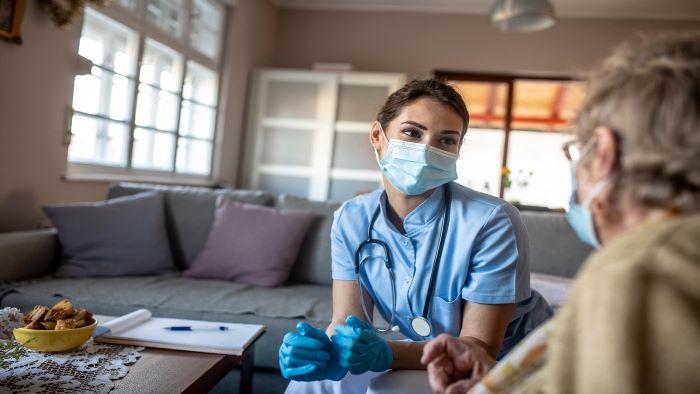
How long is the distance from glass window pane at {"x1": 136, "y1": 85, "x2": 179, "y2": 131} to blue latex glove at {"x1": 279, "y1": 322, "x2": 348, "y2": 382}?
Answer: 3180 millimetres

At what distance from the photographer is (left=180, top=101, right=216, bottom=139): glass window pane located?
466 centimetres

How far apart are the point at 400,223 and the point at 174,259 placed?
1618 mm

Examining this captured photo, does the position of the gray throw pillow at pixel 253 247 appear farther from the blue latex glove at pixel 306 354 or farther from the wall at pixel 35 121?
the blue latex glove at pixel 306 354

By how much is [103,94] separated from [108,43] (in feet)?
1.10

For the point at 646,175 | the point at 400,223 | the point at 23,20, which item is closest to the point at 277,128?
the point at 23,20

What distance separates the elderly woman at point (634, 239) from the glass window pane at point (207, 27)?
4403mm

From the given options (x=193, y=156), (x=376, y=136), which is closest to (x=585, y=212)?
(x=376, y=136)

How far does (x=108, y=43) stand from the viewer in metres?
3.55

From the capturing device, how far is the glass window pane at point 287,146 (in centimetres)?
541

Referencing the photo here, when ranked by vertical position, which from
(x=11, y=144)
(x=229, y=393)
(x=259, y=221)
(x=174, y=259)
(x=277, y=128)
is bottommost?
(x=229, y=393)

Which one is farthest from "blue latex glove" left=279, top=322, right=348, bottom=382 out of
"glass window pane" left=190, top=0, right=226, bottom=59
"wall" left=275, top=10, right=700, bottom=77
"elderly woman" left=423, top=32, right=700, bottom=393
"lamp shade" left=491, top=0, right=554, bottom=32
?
"wall" left=275, top=10, right=700, bottom=77

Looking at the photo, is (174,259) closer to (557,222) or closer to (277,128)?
(557,222)

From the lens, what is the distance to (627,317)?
0.46 metres

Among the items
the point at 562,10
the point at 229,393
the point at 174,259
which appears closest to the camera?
the point at 229,393
